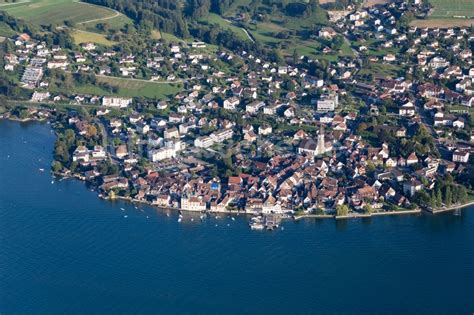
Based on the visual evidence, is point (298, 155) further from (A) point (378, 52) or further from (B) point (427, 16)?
(B) point (427, 16)

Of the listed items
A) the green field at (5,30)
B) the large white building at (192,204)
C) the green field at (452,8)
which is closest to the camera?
the large white building at (192,204)

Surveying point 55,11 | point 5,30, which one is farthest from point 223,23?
point 5,30

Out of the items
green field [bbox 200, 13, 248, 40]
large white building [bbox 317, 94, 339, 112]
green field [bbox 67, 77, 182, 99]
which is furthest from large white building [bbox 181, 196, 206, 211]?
green field [bbox 200, 13, 248, 40]

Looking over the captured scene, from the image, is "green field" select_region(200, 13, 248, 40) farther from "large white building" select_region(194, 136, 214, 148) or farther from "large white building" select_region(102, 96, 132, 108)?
"large white building" select_region(194, 136, 214, 148)

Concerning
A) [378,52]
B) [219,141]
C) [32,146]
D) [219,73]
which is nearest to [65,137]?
[32,146]

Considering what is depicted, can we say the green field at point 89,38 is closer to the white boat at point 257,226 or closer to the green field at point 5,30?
the green field at point 5,30

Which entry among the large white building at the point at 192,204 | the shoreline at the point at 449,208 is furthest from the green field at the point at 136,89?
the shoreline at the point at 449,208

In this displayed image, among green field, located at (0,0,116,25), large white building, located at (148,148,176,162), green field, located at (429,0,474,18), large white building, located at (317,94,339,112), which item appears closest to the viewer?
large white building, located at (148,148,176,162)
